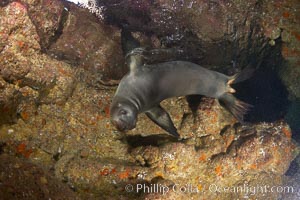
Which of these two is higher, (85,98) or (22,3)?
(22,3)

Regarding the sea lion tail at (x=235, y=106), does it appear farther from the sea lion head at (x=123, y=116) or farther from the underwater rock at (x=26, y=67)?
the underwater rock at (x=26, y=67)

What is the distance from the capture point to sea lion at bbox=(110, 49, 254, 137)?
2.86 metres

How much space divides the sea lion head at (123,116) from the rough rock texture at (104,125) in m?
0.92

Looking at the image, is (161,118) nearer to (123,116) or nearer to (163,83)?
(163,83)

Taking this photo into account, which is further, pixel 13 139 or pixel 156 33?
pixel 156 33

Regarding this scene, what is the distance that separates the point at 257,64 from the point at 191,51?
1.84 metres

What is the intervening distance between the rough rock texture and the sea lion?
270 mm

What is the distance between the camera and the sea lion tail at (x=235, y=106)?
4.30 meters

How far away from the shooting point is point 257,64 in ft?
18.9

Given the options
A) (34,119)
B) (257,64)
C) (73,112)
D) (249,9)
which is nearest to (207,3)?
(249,9)

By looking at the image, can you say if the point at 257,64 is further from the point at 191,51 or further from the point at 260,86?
the point at 191,51

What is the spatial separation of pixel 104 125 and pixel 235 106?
2.02 m

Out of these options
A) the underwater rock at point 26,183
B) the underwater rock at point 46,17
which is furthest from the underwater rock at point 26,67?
the underwater rock at point 26,183

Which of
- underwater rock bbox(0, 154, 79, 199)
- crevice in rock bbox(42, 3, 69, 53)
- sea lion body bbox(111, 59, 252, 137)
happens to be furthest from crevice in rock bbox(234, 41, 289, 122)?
underwater rock bbox(0, 154, 79, 199)
